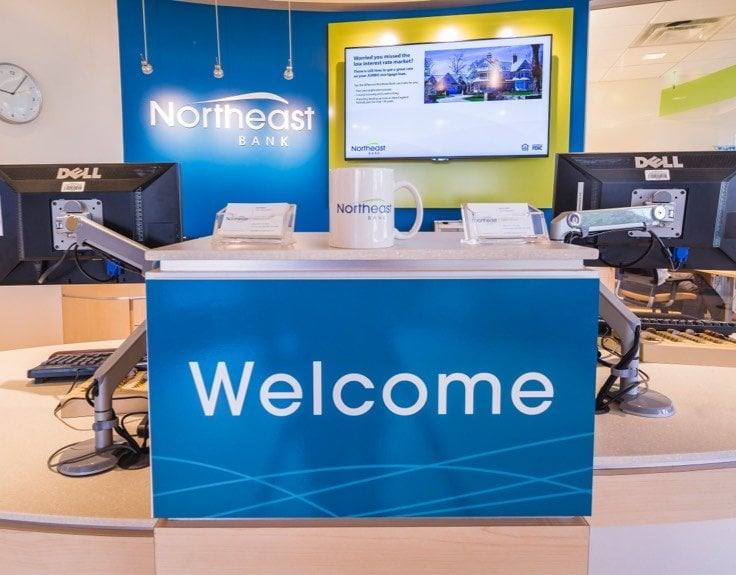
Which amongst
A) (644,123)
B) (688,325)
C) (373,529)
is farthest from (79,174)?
(644,123)

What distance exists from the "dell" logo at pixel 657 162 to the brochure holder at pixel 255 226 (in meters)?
1.01

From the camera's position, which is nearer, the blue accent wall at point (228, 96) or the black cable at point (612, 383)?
the black cable at point (612, 383)

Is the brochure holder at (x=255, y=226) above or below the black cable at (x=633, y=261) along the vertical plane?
above

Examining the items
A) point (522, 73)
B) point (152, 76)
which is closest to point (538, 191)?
point (522, 73)

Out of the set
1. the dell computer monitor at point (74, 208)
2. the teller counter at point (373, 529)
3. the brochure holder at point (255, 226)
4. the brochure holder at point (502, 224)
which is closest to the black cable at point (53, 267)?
the dell computer monitor at point (74, 208)

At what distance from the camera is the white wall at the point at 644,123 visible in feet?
24.2

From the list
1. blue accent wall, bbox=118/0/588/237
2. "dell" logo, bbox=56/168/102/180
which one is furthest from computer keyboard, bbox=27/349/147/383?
blue accent wall, bbox=118/0/588/237

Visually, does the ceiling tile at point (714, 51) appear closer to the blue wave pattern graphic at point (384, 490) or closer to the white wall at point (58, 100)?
the white wall at point (58, 100)

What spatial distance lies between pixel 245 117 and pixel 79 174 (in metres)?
2.98

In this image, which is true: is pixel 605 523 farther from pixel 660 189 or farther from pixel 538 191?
pixel 538 191

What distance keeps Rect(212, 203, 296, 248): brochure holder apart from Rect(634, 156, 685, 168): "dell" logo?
1.01 metres

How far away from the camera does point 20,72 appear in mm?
3768

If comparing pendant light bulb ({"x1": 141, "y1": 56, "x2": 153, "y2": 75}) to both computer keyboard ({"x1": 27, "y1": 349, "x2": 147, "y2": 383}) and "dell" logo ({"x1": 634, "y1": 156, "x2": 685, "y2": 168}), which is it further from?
"dell" logo ({"x1": 634, "y1": 156, "x2": 685, "y2": 168})

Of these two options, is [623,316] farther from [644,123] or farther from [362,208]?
[644,123]
